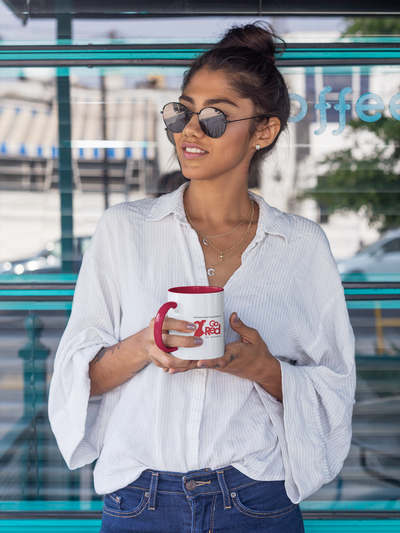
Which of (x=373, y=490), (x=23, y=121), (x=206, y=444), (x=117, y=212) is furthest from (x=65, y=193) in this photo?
(x=373, y=490)

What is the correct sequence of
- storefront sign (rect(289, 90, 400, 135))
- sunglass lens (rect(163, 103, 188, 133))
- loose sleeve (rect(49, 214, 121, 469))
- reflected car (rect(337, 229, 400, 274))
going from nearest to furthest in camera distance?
loose sleeve (rect(49, 214, 121, 469)) → sunglass lens (rect(163, 103, 188, 133)) → storefront sign (rect(289, 90, 400, 135)) → reflected car (rect(337, 229, 400, 274))

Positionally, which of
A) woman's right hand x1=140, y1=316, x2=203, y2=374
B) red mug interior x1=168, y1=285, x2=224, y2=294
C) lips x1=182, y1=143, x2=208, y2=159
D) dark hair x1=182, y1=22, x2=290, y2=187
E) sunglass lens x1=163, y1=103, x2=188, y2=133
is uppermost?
dark hair x1=182, y1=22, x2=290, y2=187

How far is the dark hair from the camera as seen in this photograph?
1604 millimetres

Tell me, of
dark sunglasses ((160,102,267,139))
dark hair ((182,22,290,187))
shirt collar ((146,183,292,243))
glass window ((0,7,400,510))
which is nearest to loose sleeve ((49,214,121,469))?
shirt collar ((146,183,292,243))

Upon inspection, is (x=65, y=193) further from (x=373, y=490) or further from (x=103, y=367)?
(x=373, y=490)

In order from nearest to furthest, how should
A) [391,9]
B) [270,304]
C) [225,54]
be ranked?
[270,304] → [225,54] → [391,9]

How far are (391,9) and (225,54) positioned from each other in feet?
4.31

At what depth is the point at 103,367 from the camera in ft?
4.72

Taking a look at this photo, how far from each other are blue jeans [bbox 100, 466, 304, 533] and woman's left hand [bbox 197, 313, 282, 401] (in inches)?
9.7

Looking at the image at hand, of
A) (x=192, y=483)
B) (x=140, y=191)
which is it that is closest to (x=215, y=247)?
(x=192, y=483)

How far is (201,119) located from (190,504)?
1034 millimetres

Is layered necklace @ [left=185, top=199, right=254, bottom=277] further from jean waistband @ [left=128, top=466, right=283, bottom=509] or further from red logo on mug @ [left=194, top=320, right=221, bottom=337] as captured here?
jean waistband @ [left=128, top=466, right=283, bottom=509]

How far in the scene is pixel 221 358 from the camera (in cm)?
126

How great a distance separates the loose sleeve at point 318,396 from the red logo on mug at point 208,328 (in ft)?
1.08
